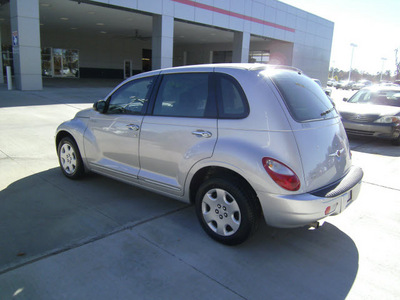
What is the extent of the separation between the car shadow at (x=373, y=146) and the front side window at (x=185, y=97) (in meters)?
5.75

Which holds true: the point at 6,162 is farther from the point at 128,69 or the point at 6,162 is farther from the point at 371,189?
the point at 128,69

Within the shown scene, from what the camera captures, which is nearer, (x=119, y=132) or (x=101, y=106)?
(x=119, y=132)

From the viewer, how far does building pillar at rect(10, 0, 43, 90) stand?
50.9 feet

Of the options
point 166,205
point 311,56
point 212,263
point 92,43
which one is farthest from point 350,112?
point 92,43

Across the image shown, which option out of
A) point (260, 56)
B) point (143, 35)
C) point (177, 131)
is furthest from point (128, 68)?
point (177, 131)

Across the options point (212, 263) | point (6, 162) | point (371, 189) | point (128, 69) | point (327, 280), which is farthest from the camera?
point (128, 69)

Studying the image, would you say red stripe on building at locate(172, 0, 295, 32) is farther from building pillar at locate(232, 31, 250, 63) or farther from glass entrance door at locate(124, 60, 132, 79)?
glass entrance door at locate(124, 60, 132, 79)

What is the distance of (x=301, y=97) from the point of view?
338 centimetres

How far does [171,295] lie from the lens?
253cm

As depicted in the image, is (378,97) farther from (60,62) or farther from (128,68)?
(128,68)

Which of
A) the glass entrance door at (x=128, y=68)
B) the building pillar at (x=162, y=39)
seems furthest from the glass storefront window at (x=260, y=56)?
the building pillar at (x=162, y=39)

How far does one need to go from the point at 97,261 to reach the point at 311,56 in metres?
35.8

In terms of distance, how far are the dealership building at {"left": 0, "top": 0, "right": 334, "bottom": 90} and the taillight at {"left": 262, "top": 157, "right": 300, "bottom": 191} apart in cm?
1673

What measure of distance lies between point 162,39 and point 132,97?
17.5m
